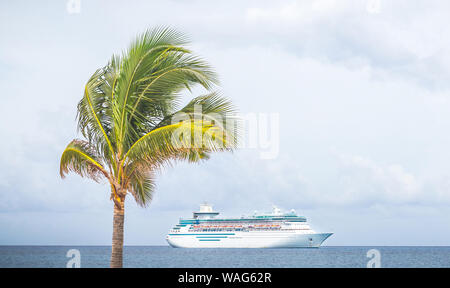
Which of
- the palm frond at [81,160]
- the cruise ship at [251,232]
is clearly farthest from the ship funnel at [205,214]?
the palm frond at [81,160]

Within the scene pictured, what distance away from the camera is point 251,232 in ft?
184

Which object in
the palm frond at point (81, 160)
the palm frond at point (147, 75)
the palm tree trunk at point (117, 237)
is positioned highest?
the palm frond at point (147, 75)

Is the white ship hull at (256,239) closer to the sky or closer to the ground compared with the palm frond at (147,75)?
closer to the ground

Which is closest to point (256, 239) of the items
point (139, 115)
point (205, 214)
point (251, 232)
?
point (251, 232)

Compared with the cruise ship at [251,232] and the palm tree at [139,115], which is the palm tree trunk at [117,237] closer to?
the palm tree at [139,115]

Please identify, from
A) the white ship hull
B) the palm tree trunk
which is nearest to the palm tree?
the palm tree trunk

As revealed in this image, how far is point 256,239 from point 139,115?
1962 inches

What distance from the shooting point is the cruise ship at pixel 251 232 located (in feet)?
180

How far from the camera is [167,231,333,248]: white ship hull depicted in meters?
54.6

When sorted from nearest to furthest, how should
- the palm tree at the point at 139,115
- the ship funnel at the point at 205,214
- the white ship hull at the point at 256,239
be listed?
the palm tree at the point at 139,115 < the white ship hull at the point at 256,239 < the ship funnel at the point at 205,214

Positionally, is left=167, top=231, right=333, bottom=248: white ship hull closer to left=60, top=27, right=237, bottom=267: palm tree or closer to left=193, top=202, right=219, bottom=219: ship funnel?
left=193, top=202, right=219, bottom=219: ship funnel

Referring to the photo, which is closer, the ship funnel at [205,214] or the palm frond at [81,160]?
the palm frond at [81,160]

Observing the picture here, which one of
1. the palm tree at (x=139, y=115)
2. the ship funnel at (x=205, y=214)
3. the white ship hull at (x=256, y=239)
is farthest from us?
the ship funnel at (x=205, y=214)
